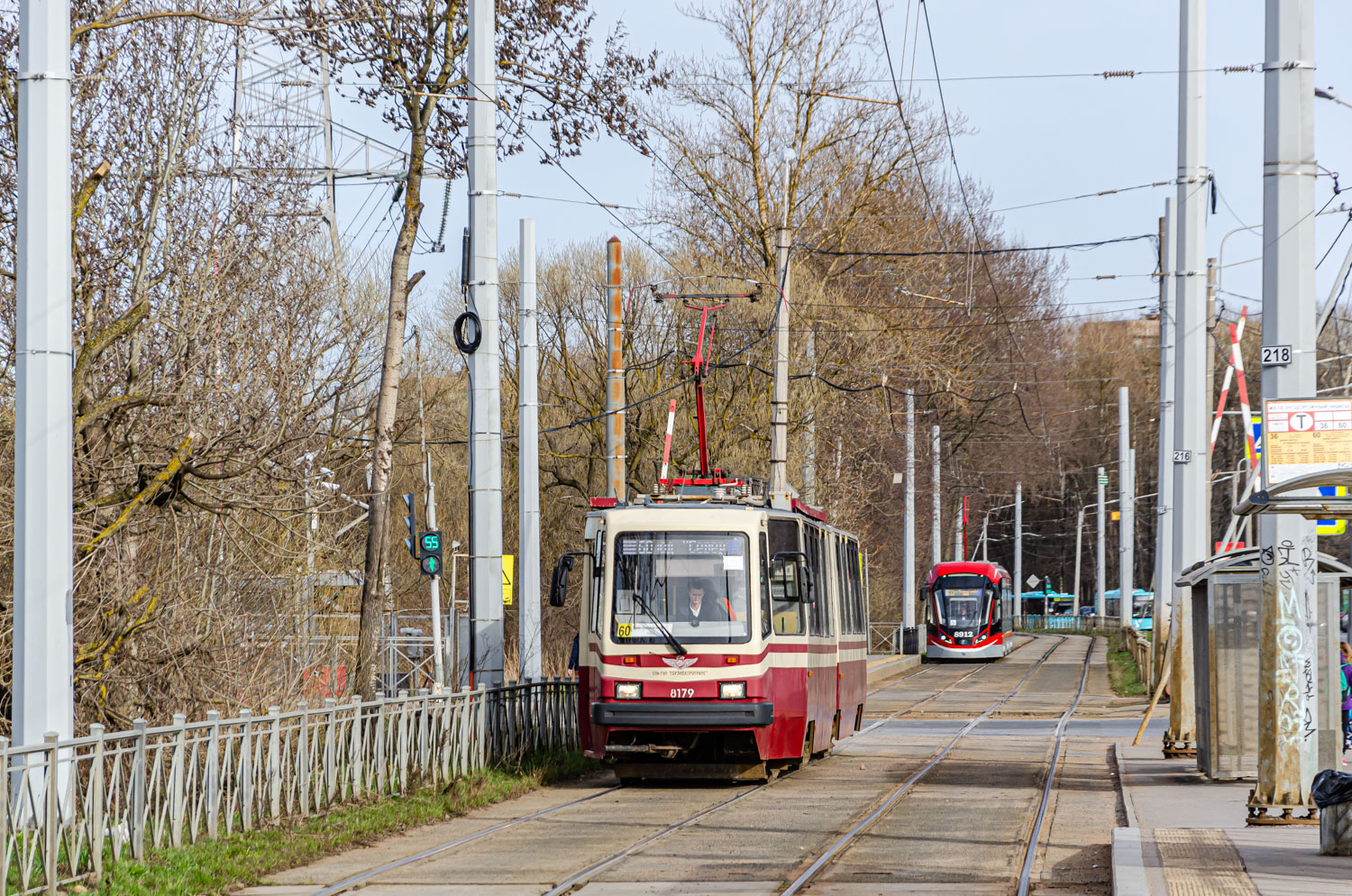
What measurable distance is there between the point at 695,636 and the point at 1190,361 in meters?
8.08

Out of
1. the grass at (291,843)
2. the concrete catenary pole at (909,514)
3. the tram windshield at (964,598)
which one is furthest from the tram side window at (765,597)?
the tram windshield at (964,598)

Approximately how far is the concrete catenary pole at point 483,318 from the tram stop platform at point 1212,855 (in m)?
6.48

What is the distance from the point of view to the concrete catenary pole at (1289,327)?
12.8m

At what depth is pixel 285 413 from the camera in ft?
47.5

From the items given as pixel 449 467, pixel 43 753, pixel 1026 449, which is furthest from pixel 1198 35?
pixel 1026 449

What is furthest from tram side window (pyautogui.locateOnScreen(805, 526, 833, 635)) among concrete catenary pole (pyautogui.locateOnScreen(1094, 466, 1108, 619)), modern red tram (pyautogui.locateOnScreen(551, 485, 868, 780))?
concrete catenary pole (pyautogui.locateOnScreen(1094, 466, 1108, 619))

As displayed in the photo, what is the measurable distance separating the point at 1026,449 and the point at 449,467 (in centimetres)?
3119

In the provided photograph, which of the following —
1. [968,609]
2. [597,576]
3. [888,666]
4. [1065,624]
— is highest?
[597,576]

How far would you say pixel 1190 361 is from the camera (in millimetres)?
20906

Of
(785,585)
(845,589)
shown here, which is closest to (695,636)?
(785,585)

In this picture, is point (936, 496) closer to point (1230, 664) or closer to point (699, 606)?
point (1230, 664)

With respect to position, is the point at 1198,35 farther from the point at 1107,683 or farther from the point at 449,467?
the point at 449,467

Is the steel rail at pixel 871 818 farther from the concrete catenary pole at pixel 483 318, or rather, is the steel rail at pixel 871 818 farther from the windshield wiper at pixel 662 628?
the concrete catenary pole at pixel 483 318

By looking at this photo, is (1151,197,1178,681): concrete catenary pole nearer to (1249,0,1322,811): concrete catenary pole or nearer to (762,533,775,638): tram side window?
(762,533,775,638): tram side window
